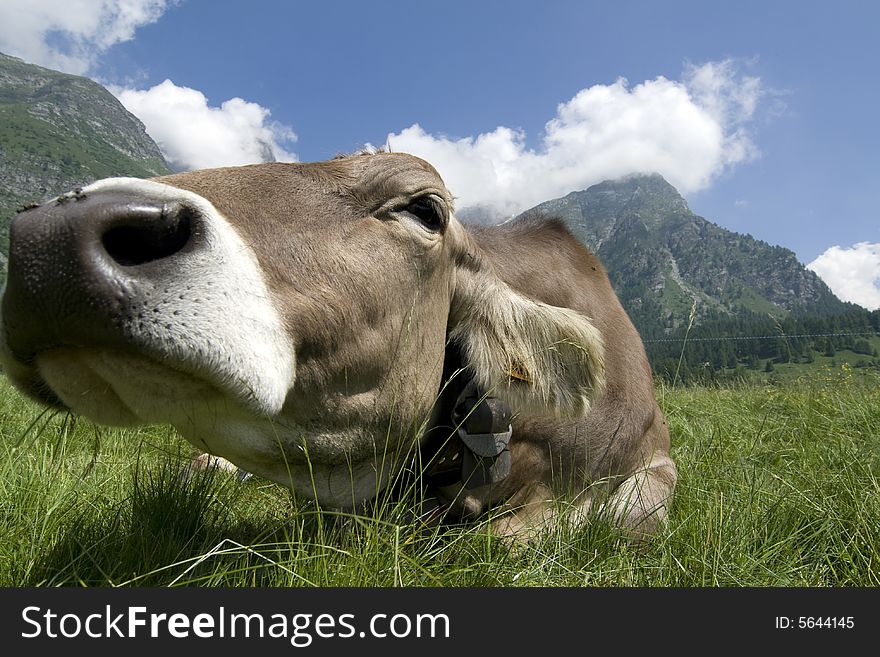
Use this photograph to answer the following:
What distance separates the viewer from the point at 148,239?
186 centimetres

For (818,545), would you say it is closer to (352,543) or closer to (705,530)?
(705,530)

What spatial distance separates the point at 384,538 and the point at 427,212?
1584 millimetres

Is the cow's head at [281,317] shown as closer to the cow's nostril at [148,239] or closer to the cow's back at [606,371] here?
the cow's nostril at [148,239]

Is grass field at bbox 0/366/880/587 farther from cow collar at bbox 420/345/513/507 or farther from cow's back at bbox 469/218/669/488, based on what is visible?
cow's back at bbox 469/218/669/488

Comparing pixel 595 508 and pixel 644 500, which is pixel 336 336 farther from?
pixel 644 500

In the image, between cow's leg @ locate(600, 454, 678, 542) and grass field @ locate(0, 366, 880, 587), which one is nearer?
grass field @ locate(0, 366, 880, 587)

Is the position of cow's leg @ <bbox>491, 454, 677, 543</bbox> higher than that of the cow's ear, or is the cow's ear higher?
the cow's ear

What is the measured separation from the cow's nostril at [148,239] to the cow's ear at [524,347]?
1.84m

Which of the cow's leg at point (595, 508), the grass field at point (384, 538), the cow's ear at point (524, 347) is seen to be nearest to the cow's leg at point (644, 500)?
the cow's leg at point (595, 508)

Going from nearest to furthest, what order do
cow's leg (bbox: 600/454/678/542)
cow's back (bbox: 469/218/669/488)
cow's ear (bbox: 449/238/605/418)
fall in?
cow's leg (bbox: 600/454/678/542) < cow's ear (bbox: 449/238/605/418) < cow's back (bbox: 469/218/669/488)

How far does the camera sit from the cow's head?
175 centimetres

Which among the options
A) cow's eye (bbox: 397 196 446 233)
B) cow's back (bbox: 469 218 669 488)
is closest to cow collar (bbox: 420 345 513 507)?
cow's back (bbox: 469 218 669 488)

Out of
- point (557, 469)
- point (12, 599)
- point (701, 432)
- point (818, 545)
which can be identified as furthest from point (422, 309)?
point (701, 432)

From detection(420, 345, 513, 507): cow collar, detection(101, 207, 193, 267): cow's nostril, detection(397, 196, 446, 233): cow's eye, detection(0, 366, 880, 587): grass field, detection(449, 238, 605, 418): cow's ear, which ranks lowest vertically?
detection(0, 366, 880, 587): grass field
